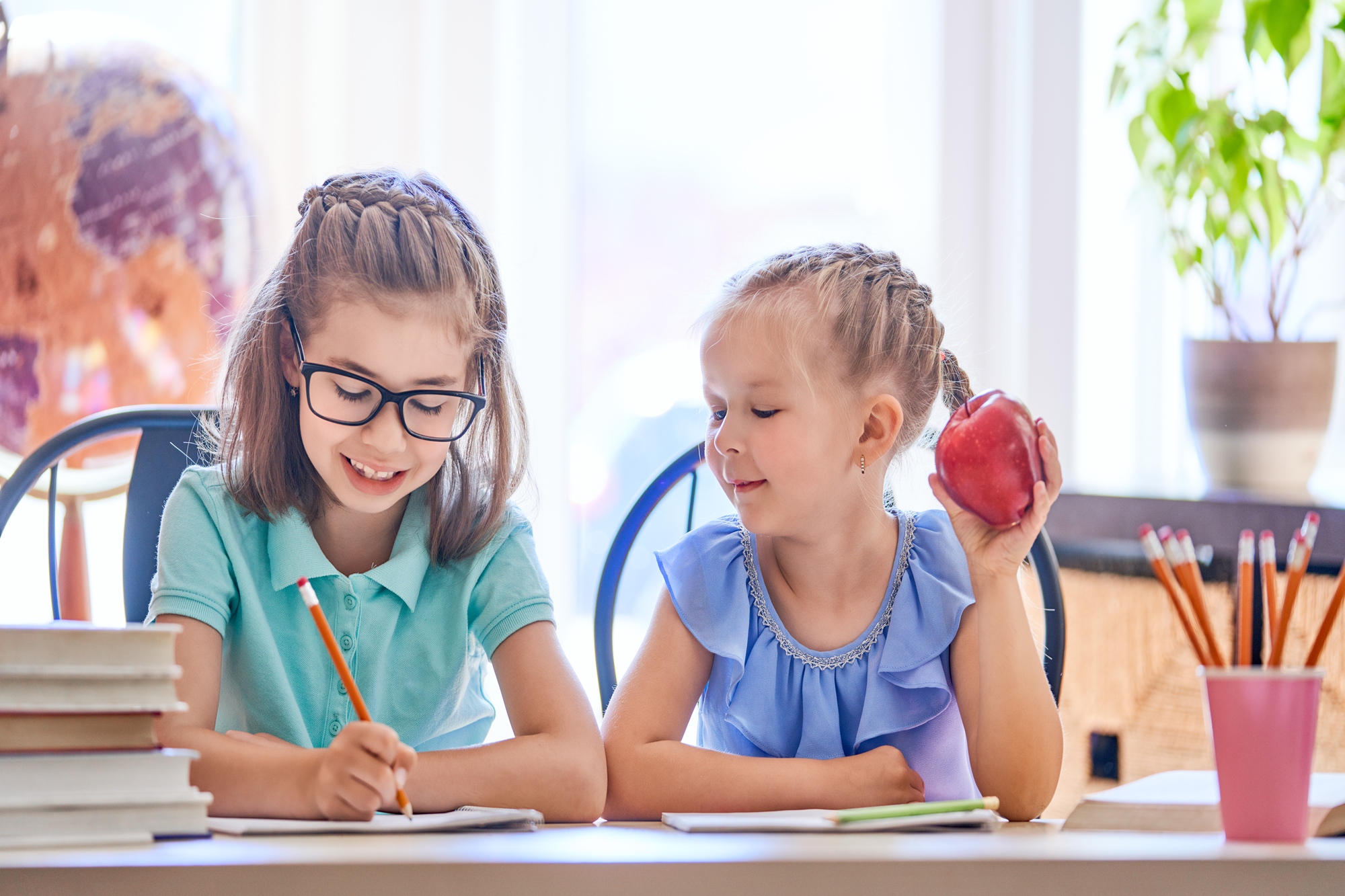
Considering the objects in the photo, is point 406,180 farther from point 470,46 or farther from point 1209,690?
point 470,46

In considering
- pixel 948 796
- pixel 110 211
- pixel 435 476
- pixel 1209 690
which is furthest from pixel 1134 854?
pixel 110 211

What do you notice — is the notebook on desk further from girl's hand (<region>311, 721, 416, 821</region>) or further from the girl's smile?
the girl's smile

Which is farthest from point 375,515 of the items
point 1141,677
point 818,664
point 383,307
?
point 1141,677

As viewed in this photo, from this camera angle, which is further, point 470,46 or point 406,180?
point 470,46

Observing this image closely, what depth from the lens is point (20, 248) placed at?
1726 mm

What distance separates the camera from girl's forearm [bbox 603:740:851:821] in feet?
2.89

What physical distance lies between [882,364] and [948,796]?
0.40 meters

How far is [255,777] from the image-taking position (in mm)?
787

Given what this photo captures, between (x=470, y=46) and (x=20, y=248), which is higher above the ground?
(x=470, y=46)

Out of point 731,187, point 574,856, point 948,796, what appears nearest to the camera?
point 574,856

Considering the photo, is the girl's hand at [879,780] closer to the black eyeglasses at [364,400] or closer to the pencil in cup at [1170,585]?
the pencil in cup at [1170,585]

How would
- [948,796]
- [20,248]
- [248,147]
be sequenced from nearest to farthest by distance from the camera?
1. [948,796]
2. [20,248]
3. [248,147]

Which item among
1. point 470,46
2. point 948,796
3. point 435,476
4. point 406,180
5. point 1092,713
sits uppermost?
point 470,46

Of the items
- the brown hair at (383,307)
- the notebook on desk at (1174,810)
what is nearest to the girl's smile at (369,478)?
the brown hair at (383,307)
